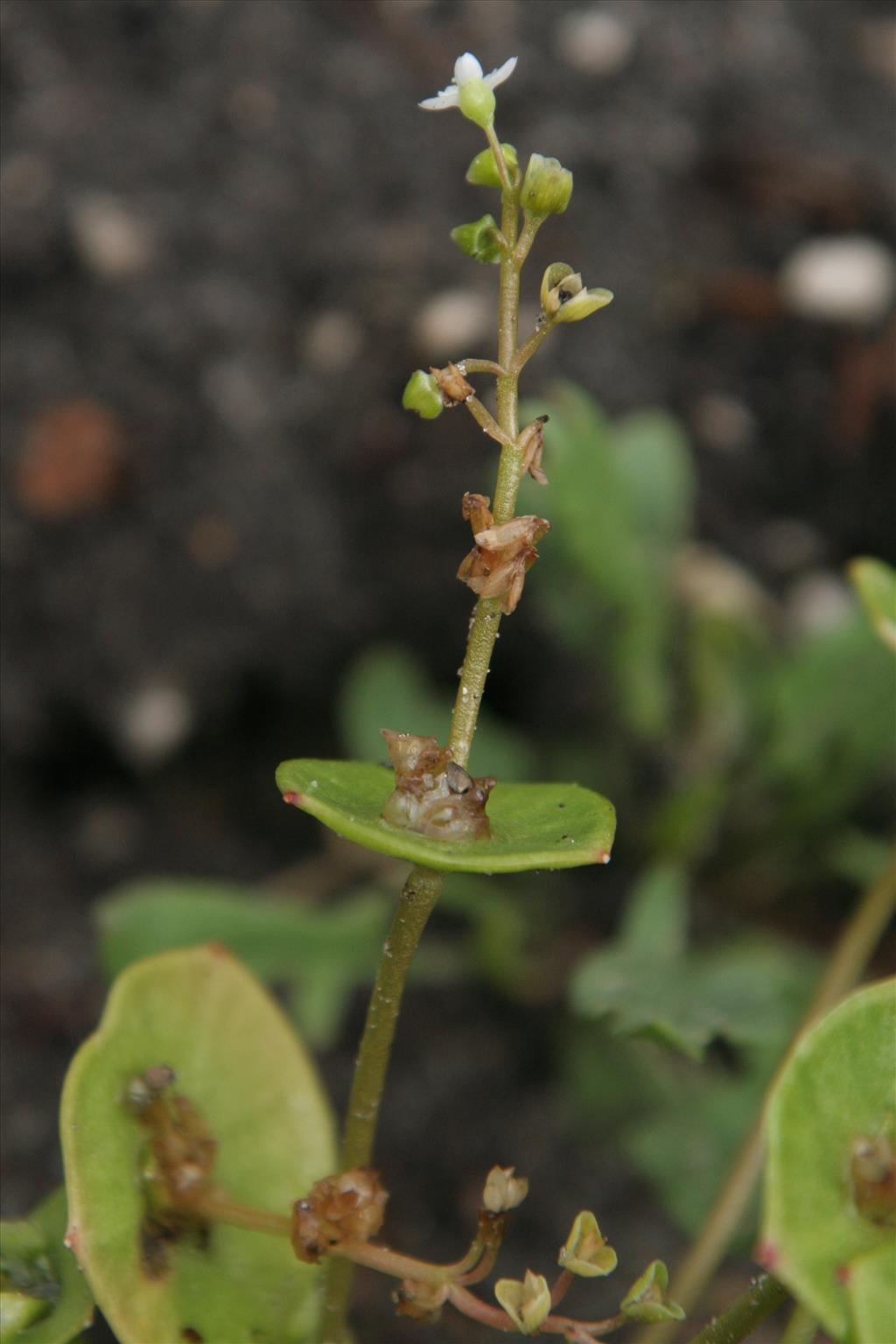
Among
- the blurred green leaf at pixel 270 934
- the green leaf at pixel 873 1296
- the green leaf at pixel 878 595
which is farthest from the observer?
the blurred green leaf at pixel 270 934

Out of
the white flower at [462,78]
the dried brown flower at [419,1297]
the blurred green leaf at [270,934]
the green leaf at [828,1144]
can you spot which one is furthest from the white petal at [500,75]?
the blurred green leaf at [270,934]

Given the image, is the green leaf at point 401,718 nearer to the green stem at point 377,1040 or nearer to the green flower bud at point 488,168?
the green stem at point 377,1040

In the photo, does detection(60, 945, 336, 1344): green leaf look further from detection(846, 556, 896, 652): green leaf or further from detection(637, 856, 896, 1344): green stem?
detection(846, 556, 896, 652): green leaf

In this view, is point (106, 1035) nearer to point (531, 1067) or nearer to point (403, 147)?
point (531, 1067)

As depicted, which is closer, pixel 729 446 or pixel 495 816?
pixel 495 816

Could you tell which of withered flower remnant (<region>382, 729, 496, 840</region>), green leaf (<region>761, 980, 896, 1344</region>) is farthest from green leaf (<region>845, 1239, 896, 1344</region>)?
withered flower remnant (<region>382, 729, 496, 840</region>)

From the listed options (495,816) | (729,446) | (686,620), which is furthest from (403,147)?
(495,816)
